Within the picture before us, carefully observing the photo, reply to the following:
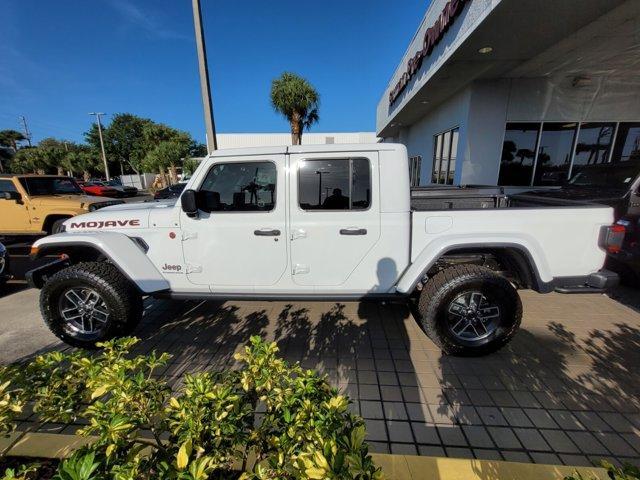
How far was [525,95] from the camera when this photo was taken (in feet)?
27.2

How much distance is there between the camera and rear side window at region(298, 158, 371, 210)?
2.88 meters

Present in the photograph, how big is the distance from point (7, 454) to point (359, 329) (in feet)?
9.59

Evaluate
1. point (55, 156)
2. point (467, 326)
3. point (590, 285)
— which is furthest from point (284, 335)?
point (55, 156)

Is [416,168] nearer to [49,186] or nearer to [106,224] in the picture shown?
[49,186]

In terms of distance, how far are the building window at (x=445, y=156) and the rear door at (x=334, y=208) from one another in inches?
304

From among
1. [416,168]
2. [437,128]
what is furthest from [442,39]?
[416,168]

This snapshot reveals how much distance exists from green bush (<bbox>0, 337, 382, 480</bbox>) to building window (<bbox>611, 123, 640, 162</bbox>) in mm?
12238

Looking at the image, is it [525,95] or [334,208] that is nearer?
[334,208]

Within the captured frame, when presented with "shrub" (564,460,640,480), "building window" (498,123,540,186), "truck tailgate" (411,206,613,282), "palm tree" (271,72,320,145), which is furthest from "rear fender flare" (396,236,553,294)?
"palm tree" (271,72,320,145)

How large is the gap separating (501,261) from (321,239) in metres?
1.99

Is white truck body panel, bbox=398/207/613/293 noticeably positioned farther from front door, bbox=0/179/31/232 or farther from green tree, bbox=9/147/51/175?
green tree, bbox=9/147/51/175

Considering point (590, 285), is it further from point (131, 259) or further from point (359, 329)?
point (131, 259)

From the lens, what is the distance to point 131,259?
2.99m

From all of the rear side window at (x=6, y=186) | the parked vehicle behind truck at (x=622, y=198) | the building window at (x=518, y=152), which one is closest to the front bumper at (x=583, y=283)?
the parked vehicle behind truck at (x=622, y=198)
